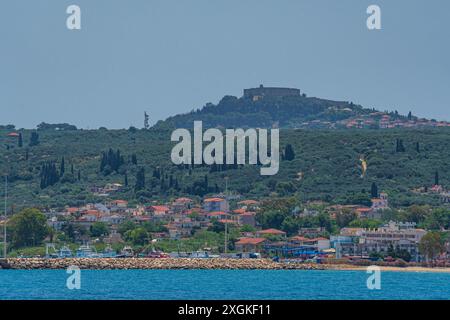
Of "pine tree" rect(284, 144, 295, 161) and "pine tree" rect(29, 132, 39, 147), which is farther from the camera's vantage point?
"pine tree" rect(29, 132, 39, 147)

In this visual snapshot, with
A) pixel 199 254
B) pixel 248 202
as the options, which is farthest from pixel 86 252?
pixel 248 202

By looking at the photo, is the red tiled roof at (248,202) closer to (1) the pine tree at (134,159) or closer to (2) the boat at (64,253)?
(1) the pine tree at (134,159)

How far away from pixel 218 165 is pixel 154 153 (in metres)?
18.4

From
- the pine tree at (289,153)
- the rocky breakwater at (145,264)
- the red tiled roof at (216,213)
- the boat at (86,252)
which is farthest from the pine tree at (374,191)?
the rocky breakwater at (145,264)

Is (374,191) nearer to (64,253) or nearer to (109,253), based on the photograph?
(109,253)

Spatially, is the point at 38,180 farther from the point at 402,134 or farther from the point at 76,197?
the point at 402,134

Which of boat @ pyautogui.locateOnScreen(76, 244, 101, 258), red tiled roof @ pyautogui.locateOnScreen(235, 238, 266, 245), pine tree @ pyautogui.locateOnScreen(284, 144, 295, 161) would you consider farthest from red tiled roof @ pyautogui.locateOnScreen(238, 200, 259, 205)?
boat @ pyautogui.locateOnScreen(76, 244, 101, 258)

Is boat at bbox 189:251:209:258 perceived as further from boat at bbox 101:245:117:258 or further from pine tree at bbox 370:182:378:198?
pine tree at bbox 370:182:378:198

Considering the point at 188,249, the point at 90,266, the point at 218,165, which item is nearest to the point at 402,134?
the point at 218,165

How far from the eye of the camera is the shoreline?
9925cm

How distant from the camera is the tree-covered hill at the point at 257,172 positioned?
477 ft
